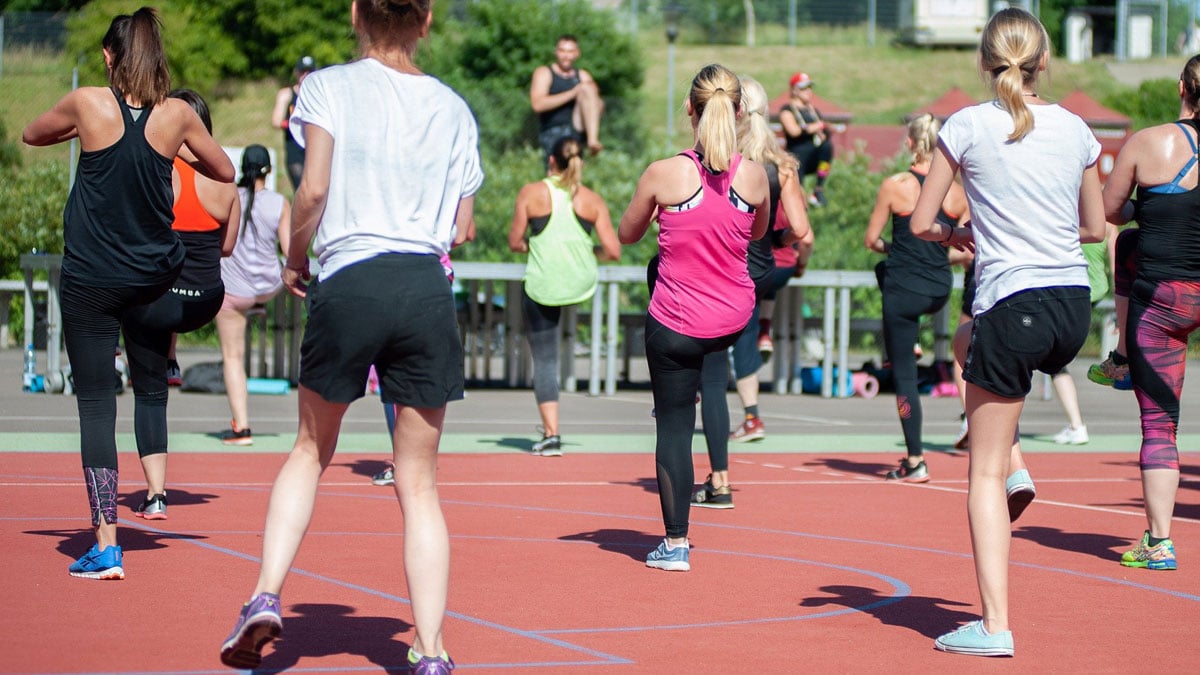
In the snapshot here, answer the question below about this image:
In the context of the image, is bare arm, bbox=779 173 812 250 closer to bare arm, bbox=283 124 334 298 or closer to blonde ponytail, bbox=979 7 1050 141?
blonde ponytail, bbox=979 7 1050 141

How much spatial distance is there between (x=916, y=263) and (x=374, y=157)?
5930 millimetres

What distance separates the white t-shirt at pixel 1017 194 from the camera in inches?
207

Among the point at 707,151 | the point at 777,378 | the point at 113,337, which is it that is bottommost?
the point at 777,378

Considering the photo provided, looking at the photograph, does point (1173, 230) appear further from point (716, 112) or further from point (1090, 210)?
point (716, 112)

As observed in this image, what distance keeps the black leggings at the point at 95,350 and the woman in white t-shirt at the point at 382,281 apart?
5.83 ft

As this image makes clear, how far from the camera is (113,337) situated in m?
6.12

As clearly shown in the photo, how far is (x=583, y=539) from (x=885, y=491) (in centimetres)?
253

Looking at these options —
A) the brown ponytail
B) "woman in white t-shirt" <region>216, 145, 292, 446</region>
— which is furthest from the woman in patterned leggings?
"woman in white t-shirt" <region>216, 145, 292, 446</region>

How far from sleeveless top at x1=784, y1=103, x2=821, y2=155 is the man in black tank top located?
2362 millimetres

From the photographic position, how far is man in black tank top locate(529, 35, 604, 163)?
1669cm

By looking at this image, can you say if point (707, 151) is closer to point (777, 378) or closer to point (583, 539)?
point (583, 539)

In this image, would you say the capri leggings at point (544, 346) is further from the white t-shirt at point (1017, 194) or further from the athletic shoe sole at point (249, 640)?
the athletic shoe sole at point (249, 640)

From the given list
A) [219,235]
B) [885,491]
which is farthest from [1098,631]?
[219,235]

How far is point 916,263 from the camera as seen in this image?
32.1 ft
